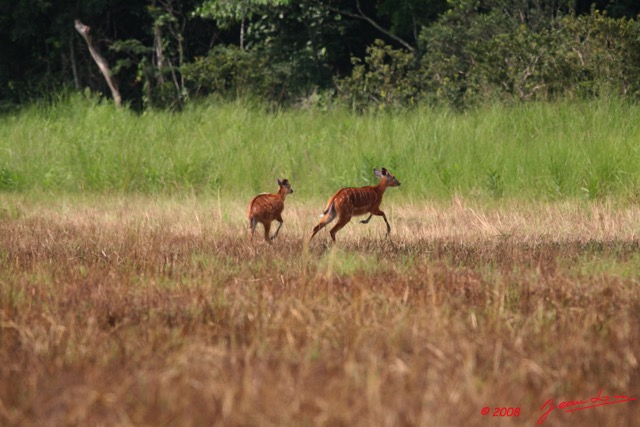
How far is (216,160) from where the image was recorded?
17.0 meters

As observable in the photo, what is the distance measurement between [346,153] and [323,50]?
9.88 meters

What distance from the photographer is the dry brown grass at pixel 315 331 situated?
381 centimetres

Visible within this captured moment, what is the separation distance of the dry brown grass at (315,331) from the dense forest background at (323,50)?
11354mm

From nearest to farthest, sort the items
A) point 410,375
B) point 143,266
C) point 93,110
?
point 410,375 → point 143,266 → point 93,110

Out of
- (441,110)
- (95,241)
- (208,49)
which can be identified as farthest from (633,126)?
(208,49)

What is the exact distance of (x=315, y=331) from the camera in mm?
5051

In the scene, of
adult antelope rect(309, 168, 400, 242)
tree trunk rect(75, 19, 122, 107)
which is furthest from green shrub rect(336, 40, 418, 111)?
adult antelope rect(309, 168, 400, 242)

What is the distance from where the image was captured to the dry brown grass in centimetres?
381

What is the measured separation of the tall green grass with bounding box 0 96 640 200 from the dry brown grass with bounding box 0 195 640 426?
195 inches

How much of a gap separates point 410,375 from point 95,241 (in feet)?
19.8

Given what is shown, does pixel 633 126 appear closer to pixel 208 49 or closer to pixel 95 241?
pixel 95 241
